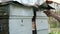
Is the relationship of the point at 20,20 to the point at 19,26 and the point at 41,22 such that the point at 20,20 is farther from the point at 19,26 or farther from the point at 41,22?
the point at 41,22

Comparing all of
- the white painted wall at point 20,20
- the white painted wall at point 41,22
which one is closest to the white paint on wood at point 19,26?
the white painted wall at point 20,20

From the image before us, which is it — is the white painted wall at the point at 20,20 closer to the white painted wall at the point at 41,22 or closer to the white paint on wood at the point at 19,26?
the white paint on wood at the point at 19,26

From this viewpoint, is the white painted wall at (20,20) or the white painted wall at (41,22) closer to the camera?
the white painted wall at (20,20)

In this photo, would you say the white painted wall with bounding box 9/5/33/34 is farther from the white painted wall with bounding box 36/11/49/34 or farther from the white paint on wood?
the white painted wall with bounding box 36/11/49/34

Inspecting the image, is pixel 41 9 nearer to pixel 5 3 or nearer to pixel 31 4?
pixel 31 4

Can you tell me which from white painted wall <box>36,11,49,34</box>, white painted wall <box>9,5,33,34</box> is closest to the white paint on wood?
white painted wall <box>9,5,33,34</box>

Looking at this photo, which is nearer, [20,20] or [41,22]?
[20,20]

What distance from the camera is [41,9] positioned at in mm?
5113

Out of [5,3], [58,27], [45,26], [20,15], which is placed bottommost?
[58,27]

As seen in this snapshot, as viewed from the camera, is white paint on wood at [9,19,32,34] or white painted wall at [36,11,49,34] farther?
white painted wall at [36,11,49,34]

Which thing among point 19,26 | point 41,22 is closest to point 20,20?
point 19,26

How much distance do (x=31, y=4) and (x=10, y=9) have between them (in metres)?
0.65

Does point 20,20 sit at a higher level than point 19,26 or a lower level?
higher

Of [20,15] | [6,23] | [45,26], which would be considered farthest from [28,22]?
[45,26]
